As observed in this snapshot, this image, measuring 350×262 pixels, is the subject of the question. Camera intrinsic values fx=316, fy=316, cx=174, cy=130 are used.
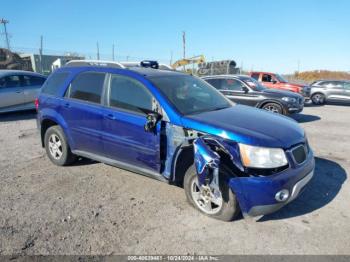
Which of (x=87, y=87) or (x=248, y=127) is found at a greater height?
(x=87, y=87)

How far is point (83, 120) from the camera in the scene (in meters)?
4.93

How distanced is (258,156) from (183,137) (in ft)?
3.01

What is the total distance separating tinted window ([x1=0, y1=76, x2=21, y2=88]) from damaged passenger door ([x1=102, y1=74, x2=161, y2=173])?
290 inches

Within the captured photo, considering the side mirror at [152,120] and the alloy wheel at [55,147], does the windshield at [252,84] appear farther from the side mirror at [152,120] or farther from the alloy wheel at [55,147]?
the side mirror at [152,120]

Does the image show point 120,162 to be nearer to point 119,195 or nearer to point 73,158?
point 119,195

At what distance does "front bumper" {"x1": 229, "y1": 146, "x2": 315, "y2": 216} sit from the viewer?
3.30m

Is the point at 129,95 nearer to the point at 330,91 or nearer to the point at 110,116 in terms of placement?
the point at 110,116

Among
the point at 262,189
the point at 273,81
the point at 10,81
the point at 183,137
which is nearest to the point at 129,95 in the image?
the point at 183,137

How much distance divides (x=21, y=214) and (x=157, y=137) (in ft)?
6.35

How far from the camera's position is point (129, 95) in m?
4.42

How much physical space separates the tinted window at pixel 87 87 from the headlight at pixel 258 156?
2.42 meters

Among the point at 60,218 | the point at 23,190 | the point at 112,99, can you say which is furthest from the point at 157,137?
the point at 23,190

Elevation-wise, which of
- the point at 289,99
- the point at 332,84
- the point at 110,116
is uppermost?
the point at 110,116

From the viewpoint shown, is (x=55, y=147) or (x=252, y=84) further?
(x=252, y=84)
